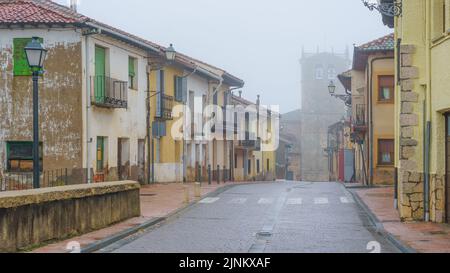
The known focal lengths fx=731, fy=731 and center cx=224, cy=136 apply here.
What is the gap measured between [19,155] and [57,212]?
13.0m

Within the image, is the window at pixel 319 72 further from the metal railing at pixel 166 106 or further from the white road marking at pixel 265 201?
the white road marking at pixel 265 201

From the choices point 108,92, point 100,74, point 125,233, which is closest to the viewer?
point 125,233

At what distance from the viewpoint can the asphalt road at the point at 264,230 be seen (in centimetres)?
1236

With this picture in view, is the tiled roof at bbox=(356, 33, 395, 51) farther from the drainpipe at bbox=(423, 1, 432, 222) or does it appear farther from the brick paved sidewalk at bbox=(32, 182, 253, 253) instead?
the drainpipe at bbox=(423, 1, 432, 222)

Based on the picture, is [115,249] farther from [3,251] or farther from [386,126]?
[386,126]

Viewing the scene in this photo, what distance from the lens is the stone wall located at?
424 inches

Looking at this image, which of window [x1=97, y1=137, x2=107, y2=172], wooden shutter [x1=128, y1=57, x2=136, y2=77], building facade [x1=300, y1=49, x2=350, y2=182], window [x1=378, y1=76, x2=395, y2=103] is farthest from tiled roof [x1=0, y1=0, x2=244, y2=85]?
building facade [x1=300, y1=49, x2=350, y2=182]

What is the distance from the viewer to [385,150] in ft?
109

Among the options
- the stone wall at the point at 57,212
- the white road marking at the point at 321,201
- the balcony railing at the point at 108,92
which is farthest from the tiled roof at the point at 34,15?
the white road marking at the point at 321,201

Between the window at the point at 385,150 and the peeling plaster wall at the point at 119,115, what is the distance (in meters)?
10.7

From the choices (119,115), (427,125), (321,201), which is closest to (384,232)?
(427,125)

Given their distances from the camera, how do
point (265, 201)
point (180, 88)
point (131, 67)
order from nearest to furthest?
point (265, 201) → point (131, 67) → point (180, 88)

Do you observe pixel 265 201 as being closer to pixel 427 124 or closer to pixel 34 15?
pixel 427 124

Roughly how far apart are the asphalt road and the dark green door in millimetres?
5111
